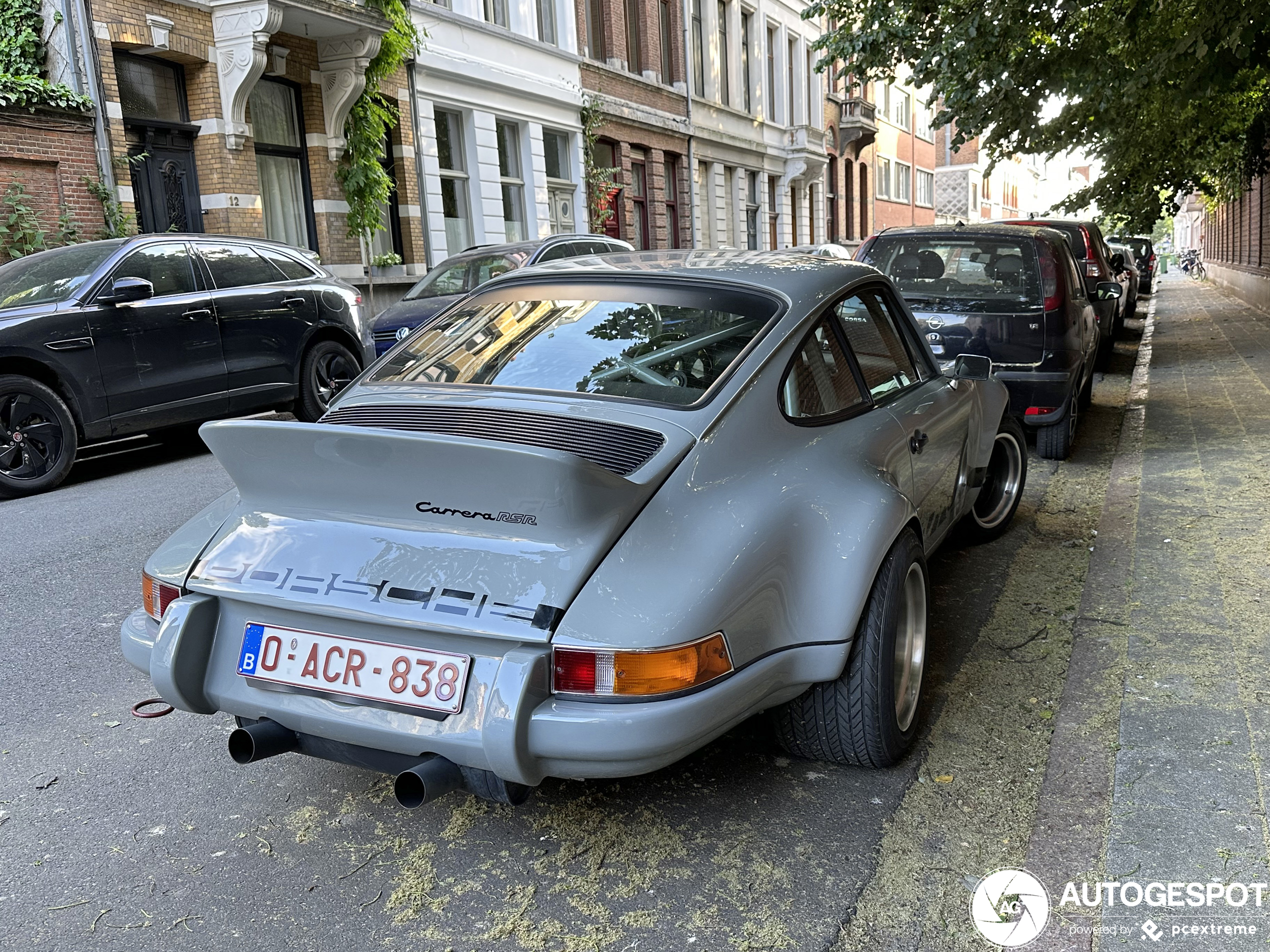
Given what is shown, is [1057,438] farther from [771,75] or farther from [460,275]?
[771,75]

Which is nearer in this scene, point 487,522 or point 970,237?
point 487,522

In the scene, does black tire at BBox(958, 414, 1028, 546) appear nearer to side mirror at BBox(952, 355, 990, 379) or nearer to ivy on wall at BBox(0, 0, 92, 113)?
side mirror at BBox(952, 355, 990, 379)

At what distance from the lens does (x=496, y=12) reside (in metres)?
21.3

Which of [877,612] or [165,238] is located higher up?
[165,238]

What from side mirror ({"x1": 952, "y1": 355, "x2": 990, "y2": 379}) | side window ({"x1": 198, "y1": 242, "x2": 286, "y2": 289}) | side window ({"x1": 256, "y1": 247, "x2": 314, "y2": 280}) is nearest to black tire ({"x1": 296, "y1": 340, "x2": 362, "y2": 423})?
side window ({"x1": 256, "y1": 247, "x2": 314, "y2": 280})

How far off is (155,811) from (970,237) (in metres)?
6.70

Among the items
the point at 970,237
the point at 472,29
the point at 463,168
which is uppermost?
the point at 472,29

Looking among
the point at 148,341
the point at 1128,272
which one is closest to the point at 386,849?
the point at 148,341

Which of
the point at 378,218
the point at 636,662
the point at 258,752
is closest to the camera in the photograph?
the point at 636,662

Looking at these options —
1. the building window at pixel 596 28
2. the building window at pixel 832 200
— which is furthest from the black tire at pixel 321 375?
the building window at pixel 832 200

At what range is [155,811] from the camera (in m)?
3.08

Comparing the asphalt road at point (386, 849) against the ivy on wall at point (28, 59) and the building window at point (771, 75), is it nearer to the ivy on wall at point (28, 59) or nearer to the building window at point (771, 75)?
the ivy on wall at point (28, 59)

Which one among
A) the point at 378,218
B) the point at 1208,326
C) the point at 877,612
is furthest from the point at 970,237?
the point at 1208,326

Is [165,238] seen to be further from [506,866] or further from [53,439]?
[506,866]
